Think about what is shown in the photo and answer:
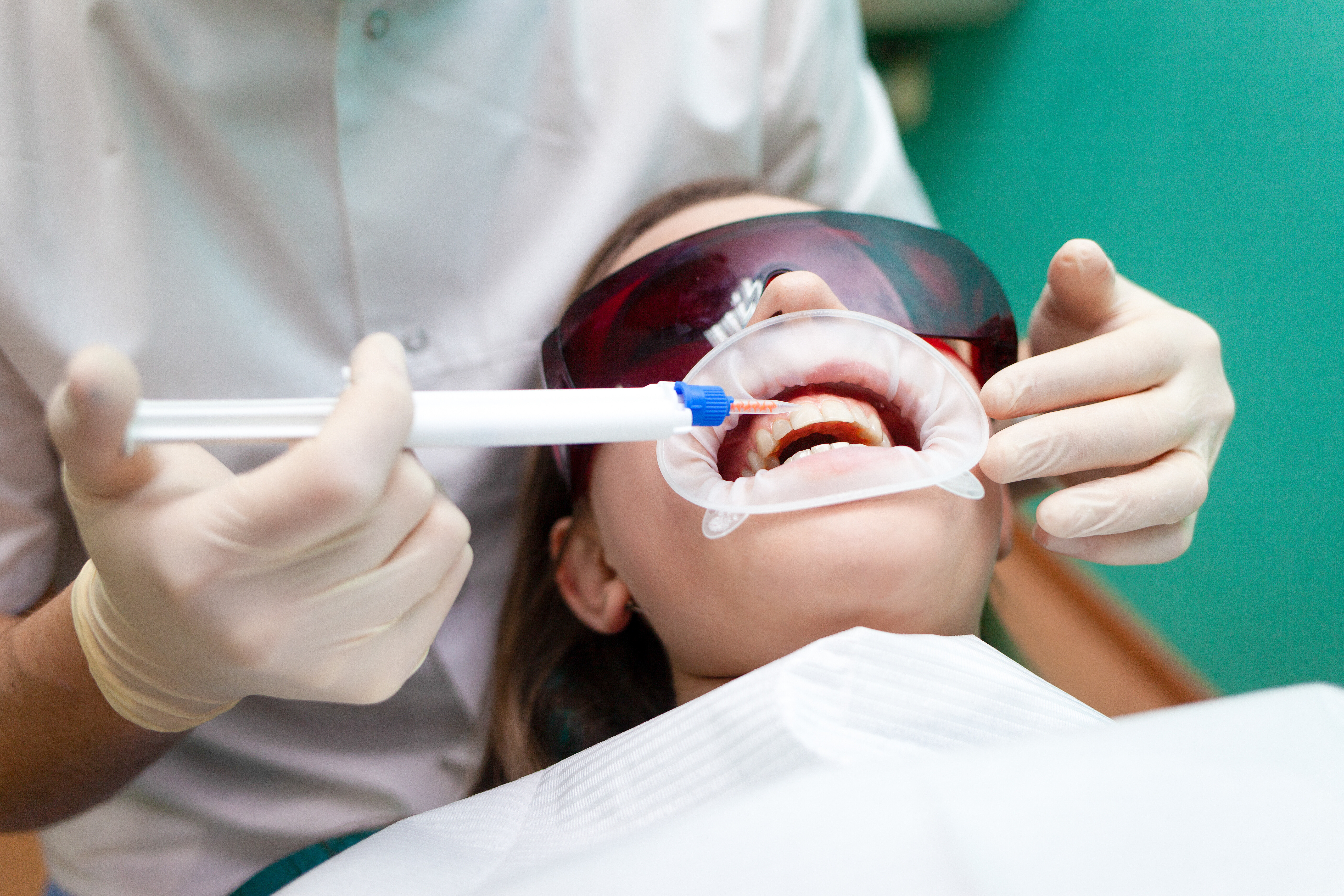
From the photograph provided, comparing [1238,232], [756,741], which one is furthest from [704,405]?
[1238,232]

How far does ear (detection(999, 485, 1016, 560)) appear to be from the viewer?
39.7 inches

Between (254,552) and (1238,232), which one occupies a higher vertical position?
(1238,232)

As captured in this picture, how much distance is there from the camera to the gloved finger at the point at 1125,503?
0.87 m

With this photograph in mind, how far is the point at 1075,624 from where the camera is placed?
6.57 ft

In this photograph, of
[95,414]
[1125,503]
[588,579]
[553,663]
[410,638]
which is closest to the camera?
[95,414]

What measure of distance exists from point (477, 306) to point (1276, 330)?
1211 mm

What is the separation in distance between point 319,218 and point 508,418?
1.96 ft

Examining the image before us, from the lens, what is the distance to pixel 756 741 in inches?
27.4

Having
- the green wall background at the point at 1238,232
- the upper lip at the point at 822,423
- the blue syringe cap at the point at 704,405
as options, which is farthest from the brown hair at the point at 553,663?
the green wall background at the point at 1238,232

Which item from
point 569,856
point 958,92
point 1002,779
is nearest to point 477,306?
point 569,856

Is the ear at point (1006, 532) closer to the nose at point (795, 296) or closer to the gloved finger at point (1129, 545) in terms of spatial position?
the gloved finger at point (1129, 545)

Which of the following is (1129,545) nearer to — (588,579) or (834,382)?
(834,382)

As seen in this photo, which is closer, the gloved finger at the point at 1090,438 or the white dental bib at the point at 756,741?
the white dental bib at the point at 756,741

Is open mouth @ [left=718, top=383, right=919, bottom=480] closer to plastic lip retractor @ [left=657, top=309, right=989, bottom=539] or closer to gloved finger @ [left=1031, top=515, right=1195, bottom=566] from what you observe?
plastic lip retractor @ [left=657, top=309, right=989, bottom=539]
